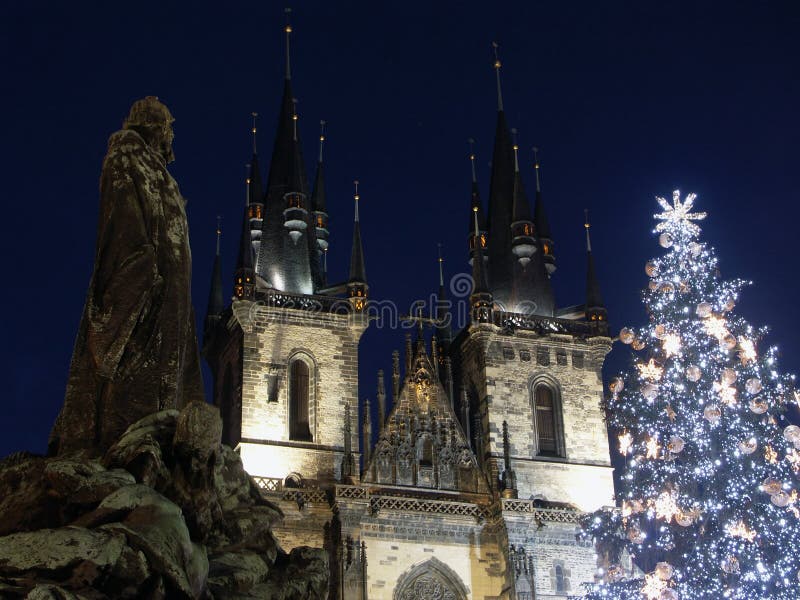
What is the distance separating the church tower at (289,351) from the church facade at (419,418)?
2.0 inches

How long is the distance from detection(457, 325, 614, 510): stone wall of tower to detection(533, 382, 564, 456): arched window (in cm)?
22

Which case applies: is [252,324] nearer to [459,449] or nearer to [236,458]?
[459,449]

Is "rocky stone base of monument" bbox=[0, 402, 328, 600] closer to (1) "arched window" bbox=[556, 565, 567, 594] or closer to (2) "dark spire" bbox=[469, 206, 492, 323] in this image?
(1) "arched window" bbox=[556, 565, 567, 594]

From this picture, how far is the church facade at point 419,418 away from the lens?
3356 centimetres

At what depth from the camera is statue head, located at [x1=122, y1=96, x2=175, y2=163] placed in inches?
366

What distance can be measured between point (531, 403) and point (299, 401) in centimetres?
725

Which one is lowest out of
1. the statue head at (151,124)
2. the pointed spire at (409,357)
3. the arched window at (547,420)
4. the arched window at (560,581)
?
the statue head at (151,124)

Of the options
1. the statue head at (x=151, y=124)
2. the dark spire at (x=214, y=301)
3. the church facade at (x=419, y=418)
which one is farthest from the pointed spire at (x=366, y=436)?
the statue head at (x=151, y=124)

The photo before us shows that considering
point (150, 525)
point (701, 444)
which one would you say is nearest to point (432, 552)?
point (701, 444)

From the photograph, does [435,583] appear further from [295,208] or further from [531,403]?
[295,208]

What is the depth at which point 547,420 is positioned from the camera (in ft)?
123

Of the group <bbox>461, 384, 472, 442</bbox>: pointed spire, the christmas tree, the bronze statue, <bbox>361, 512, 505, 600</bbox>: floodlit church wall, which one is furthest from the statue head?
<bbox>461, 384, 472, 442</bbox>: pointed spire

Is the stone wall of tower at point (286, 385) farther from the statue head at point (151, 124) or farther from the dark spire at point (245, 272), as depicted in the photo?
the statue head at point (151, 124)

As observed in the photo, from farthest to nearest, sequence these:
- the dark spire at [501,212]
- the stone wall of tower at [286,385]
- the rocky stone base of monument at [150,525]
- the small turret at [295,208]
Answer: the dark spire at [501,212], the small turret at [295,208], the stone wall of tower at [286,385], the rocky stone base of monument at [150,525]
